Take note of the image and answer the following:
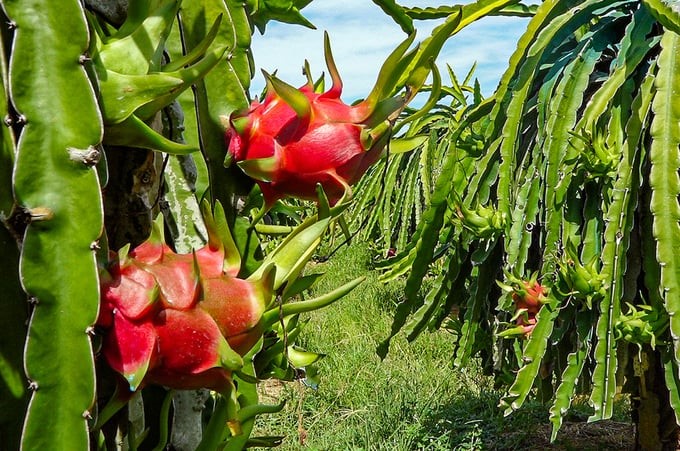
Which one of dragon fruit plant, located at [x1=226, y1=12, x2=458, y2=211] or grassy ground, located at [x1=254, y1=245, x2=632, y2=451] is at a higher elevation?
dragon fruit plant, located at [x1=226, y1=12, x2=458, y2=211]

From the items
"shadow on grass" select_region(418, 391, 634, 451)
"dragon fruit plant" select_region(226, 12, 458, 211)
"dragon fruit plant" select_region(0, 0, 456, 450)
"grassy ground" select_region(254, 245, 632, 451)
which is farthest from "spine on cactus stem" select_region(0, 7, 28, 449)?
"shadow on grass" select_region(418, 391, 634, 451)

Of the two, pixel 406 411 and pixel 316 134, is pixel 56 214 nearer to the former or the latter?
pixel 316 134

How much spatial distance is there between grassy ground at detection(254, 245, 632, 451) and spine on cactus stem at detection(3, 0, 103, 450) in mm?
1972

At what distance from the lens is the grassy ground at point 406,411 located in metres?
2.75

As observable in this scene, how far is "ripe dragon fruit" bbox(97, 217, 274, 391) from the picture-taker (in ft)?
1.16

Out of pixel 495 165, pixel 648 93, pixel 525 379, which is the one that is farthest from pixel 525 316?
pixel 648 93

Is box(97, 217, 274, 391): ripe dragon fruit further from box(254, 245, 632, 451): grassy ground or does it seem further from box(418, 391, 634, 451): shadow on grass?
box(418, 391, 634, 451): shadow on grass

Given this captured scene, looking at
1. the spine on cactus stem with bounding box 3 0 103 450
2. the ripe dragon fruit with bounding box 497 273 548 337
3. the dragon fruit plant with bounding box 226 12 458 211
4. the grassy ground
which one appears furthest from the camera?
the grassy ground

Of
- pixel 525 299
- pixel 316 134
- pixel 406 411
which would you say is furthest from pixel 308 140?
pixel 406 411

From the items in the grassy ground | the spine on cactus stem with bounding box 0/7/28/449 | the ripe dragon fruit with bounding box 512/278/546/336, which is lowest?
the grassy ground

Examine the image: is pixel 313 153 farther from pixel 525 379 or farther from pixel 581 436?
pixel 581 436

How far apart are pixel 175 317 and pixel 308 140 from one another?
0.13 meters

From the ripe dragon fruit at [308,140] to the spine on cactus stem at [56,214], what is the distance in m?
0.12

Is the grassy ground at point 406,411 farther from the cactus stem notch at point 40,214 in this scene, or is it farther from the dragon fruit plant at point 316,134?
the cactus stem notch at point 40,214
